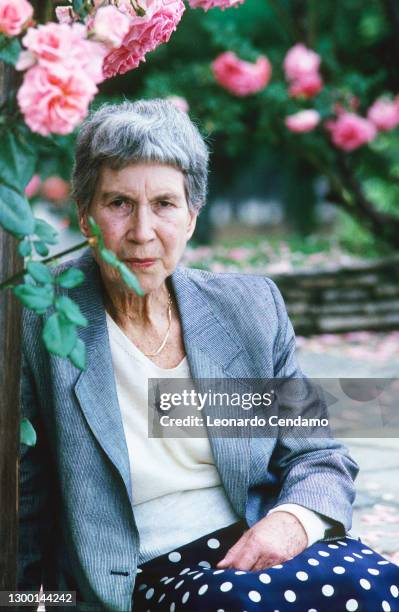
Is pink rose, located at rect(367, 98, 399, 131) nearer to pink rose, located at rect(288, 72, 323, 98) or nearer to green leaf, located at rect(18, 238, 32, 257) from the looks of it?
pink rose, located at rect(288, 72, 323, 98)

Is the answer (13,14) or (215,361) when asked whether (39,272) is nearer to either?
(13,14)

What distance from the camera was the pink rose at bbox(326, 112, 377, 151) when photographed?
6535 millimetres

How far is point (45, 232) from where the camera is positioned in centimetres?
140

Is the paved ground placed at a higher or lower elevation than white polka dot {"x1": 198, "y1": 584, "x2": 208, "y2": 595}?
higher

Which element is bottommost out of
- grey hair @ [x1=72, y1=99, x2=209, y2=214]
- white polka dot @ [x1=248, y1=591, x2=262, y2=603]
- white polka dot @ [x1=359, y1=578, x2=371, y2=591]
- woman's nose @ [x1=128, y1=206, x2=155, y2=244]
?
white polka dot @ [x1=248, y1=591, x2=262, y2=603]

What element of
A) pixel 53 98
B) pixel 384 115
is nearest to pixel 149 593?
pixel 53 98

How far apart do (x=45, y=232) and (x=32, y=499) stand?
2.17ft

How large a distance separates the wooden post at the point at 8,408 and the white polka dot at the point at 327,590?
53 centimetres

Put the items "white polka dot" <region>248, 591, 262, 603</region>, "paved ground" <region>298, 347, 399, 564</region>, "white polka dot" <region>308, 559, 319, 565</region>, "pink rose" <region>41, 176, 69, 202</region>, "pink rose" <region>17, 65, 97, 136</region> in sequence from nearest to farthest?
"pink rose" <region>17, 65, 97, 136</region> → "white polka dot" <region>248, 591, 262, 603</region> → "white polka dot" <region>308, 559, 319, 565</region> → "paved ground" <region>298, 347, 399, 564</region> → "pink rose" <region>41, 176, 69, 202</region>

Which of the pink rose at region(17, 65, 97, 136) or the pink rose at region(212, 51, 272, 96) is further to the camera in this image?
the pink rose at region(212, 51, 272, 96)

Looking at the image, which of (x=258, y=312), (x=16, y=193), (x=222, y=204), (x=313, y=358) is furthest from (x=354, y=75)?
(x=16, y=193)

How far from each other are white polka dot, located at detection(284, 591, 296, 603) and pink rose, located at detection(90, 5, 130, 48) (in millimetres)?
949

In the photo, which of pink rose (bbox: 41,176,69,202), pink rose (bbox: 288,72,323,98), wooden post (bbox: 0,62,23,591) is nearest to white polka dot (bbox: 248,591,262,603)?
wooden post (bbox: 0,62,23,591)

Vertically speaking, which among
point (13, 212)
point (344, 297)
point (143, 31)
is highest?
point (344, 297)
